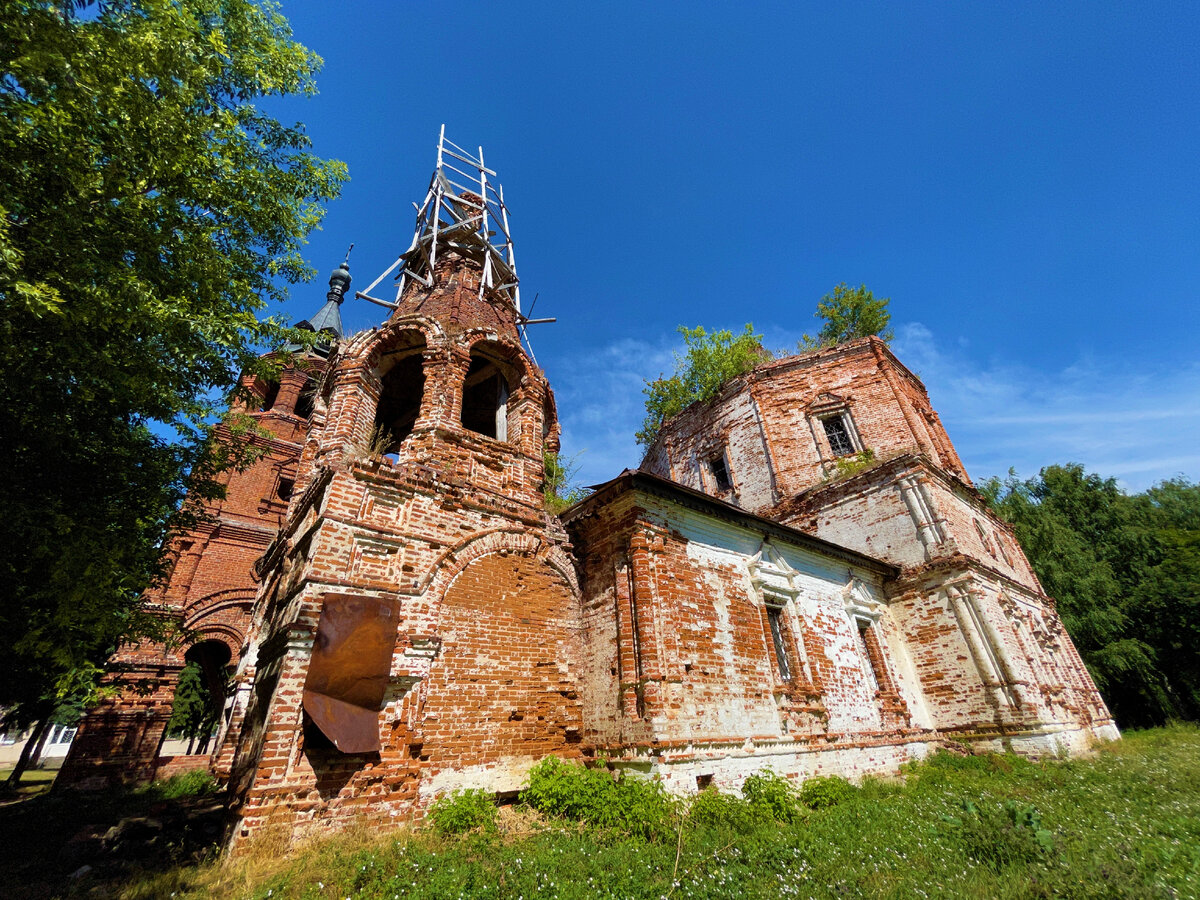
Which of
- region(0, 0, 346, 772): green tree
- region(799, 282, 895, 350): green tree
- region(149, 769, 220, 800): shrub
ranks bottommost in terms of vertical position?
region(149, 769, 220, 800): shrub

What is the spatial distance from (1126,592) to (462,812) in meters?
29.9

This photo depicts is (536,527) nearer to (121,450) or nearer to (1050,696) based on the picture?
(121,450)

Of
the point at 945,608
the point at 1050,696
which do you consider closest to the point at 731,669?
the point at 945,608

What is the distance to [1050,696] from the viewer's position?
11.8 m

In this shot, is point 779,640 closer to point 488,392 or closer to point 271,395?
point 488,392

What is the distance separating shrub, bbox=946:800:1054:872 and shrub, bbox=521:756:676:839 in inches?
128

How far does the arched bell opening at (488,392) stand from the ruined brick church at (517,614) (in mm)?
64

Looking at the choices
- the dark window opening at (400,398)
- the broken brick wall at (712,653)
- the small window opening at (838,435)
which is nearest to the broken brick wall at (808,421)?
the small window opening at (838,435)

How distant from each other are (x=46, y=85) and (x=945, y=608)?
53.8 ft

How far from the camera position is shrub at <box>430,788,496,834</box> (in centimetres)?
567

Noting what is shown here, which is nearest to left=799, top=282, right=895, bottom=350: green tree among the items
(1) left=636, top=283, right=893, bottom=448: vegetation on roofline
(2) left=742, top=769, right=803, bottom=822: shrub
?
(1) left=636, top=283, right=893, bottom=448: vegetation on roofline

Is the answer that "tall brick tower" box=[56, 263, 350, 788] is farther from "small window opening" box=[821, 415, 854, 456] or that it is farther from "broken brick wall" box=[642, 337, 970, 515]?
"small window opening" box=[821, 415, 854, 456]

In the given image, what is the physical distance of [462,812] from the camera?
5.78 meters

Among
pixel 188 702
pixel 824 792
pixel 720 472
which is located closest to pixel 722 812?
pixel 824 792
